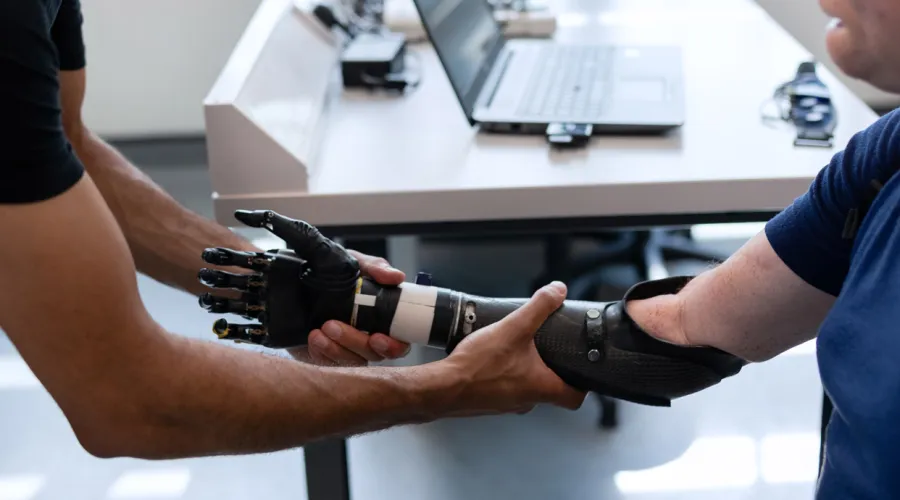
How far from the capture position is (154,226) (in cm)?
132

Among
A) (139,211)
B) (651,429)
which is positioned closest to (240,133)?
(139,211)

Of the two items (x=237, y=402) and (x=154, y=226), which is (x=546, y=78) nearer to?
(x=154, y=226)

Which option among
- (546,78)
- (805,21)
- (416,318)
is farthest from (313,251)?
(805,21)

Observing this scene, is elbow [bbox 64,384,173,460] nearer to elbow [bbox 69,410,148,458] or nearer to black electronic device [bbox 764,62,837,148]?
elbow [bbox 69,410,148,458]

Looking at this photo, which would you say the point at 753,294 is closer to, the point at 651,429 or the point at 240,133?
the point at 240,133

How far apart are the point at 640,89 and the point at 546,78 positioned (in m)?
0.17

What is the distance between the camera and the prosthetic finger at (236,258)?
111 centimetres

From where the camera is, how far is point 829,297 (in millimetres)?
1037

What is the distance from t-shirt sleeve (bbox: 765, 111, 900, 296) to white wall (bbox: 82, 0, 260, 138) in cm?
250

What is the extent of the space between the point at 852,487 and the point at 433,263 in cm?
207

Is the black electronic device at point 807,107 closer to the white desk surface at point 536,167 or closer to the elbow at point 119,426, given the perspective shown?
the white desk surface at point 536,167

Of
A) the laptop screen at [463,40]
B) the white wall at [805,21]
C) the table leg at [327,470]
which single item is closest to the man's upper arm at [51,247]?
the table leg at [327,470]

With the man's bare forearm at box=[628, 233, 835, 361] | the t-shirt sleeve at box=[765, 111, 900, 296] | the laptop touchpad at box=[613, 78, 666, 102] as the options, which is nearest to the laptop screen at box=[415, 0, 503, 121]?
the laptop touchpad at box=[613, 78, 666, 102]

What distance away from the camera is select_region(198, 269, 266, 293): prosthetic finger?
3.68ft
